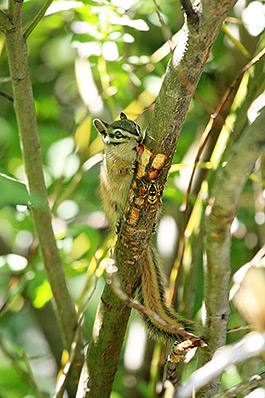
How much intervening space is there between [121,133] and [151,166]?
0.54m

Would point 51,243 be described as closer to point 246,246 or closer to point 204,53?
point 204,53

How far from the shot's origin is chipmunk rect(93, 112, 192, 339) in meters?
1.61

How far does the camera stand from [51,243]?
5.24 ft

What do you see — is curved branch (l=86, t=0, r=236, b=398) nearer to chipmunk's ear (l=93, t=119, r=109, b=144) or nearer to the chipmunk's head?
the chipmunk's head

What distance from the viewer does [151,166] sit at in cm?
121

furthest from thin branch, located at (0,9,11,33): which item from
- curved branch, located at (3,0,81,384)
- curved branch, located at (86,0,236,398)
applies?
curved branch, located at (86,0,236,398)

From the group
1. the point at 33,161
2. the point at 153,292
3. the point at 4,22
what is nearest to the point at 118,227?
the point at 153,292

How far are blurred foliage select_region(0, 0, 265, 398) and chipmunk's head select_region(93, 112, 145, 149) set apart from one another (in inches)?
3.2

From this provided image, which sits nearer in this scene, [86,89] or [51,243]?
[51,243]

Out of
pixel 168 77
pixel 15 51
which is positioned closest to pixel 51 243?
pixel 15 51

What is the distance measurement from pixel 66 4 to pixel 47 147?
77cm

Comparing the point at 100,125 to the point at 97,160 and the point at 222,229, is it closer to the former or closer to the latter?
the point at 97,160

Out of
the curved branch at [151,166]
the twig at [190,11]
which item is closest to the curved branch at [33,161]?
the curved branch at [151,166]

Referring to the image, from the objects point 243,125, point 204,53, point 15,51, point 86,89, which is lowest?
point 204,53
